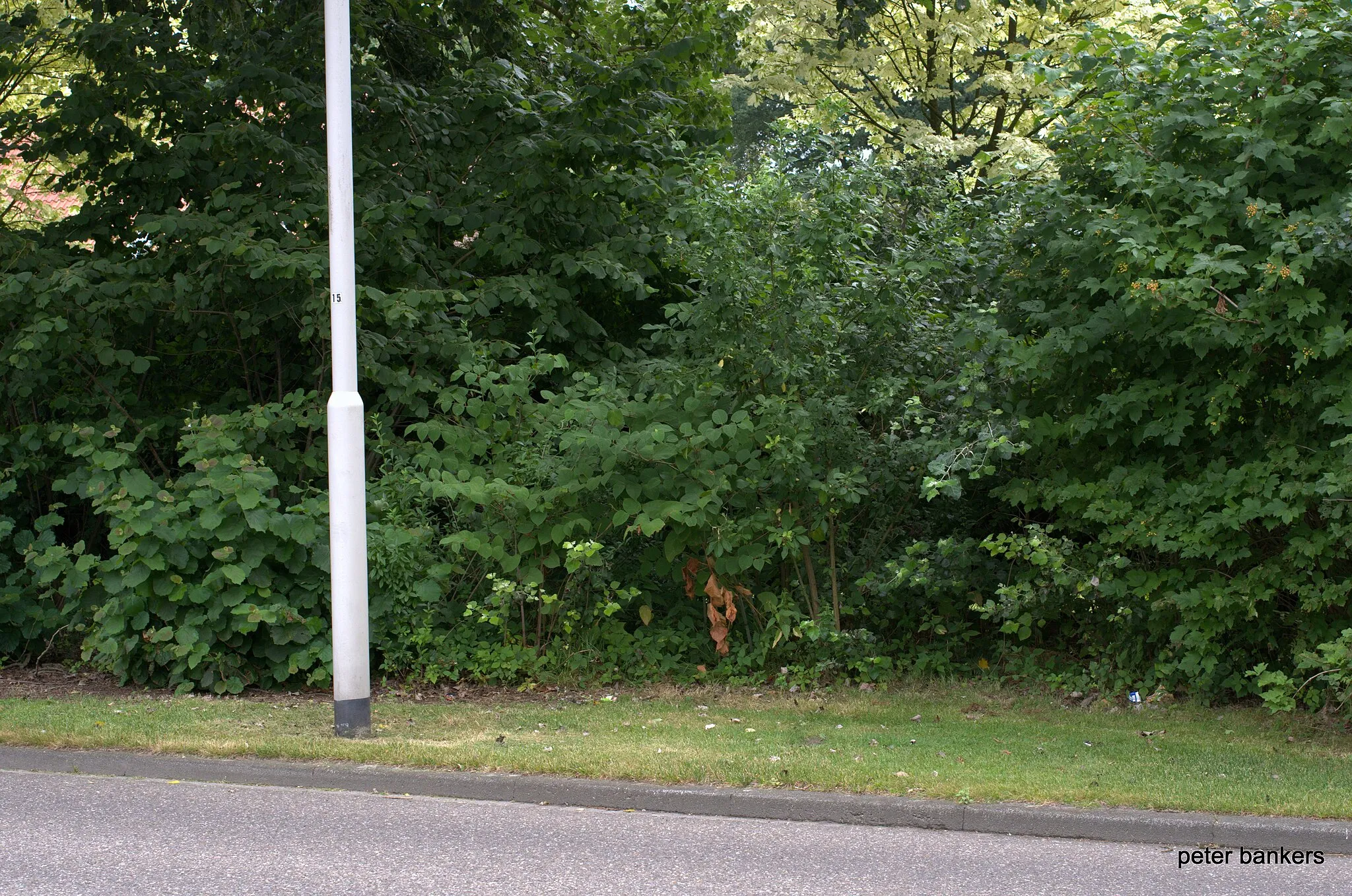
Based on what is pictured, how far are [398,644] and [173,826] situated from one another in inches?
136

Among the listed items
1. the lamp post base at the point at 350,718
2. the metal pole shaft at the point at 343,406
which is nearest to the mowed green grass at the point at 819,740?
the lamp post base at the point at 350,718

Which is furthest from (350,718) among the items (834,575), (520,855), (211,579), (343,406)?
(834,575)

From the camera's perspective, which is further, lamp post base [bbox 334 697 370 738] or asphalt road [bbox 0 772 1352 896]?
lamp post base [bbox 334 697 370 738]

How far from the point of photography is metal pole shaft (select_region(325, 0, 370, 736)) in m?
7.24

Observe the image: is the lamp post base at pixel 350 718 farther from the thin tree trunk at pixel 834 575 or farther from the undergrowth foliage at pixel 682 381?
the thin tree trunk at pixel 834 575

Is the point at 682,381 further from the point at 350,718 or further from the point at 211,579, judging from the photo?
the point at 211,579

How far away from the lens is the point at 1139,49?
8273 millimetres

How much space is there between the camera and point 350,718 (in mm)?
7488

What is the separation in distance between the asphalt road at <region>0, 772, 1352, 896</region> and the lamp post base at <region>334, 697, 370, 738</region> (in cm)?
92

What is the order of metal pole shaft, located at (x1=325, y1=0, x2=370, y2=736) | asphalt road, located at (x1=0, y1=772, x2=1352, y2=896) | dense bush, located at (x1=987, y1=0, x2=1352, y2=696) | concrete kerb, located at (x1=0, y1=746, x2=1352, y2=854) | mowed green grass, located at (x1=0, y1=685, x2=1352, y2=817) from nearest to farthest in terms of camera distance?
asphalt road, located at (x1=0, y1=772, x2=1352, y2=896), concrete kerb, located at (x1=0, y1=746, x2=1352, y2=854), mowed green grass, located at (x1=0, y1=685, x2=1352, y2=817), metal pole shaft, located at (x1=325, y1=0, x2=370, y2=736), dense bush, located at (x1=987, y1=0, x2=1352, y2=696)

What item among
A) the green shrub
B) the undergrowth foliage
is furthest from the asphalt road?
the undergrowth foliage

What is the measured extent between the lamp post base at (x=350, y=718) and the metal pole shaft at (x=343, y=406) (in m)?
0.03

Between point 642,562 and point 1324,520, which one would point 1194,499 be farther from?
point 642,562

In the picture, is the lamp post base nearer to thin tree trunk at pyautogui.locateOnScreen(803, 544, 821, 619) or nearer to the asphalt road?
the asphalt road
